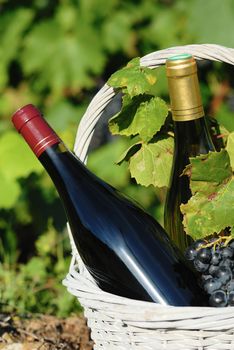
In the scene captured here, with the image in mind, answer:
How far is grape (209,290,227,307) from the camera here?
1449 millimetres

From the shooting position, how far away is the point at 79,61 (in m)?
3.35

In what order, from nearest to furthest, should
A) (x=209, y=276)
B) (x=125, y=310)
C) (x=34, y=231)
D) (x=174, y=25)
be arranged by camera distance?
(x=125, y=310)
(x=209, y=276)
(x=34, y=231)
(x=174, y=25)

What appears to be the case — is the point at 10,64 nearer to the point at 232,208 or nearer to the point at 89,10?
the point at 89,10

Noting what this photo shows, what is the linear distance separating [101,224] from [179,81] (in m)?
0.34

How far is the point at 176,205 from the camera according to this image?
1832mm

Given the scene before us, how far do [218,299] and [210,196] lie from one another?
24cm

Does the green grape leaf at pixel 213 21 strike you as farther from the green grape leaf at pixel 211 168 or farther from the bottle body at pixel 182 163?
the green grape leaf at pixel 211 168

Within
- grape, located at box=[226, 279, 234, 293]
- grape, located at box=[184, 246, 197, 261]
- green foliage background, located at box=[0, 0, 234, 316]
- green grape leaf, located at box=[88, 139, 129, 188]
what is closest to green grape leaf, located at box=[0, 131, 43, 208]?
green foliage background, located at box=[0, 0, 234, 316]

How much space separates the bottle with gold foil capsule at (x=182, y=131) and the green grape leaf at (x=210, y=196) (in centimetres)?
12

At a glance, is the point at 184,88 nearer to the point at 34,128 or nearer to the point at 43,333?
the point at 34,128

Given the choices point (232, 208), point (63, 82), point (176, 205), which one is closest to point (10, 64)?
point (63, 82)

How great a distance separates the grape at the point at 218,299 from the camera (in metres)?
1.45

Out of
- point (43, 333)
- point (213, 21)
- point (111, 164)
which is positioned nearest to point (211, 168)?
point (43, 333)

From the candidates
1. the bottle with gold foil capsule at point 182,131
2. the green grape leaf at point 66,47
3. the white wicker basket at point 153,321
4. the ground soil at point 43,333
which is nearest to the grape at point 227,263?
the white wicker basket at point 153,321
